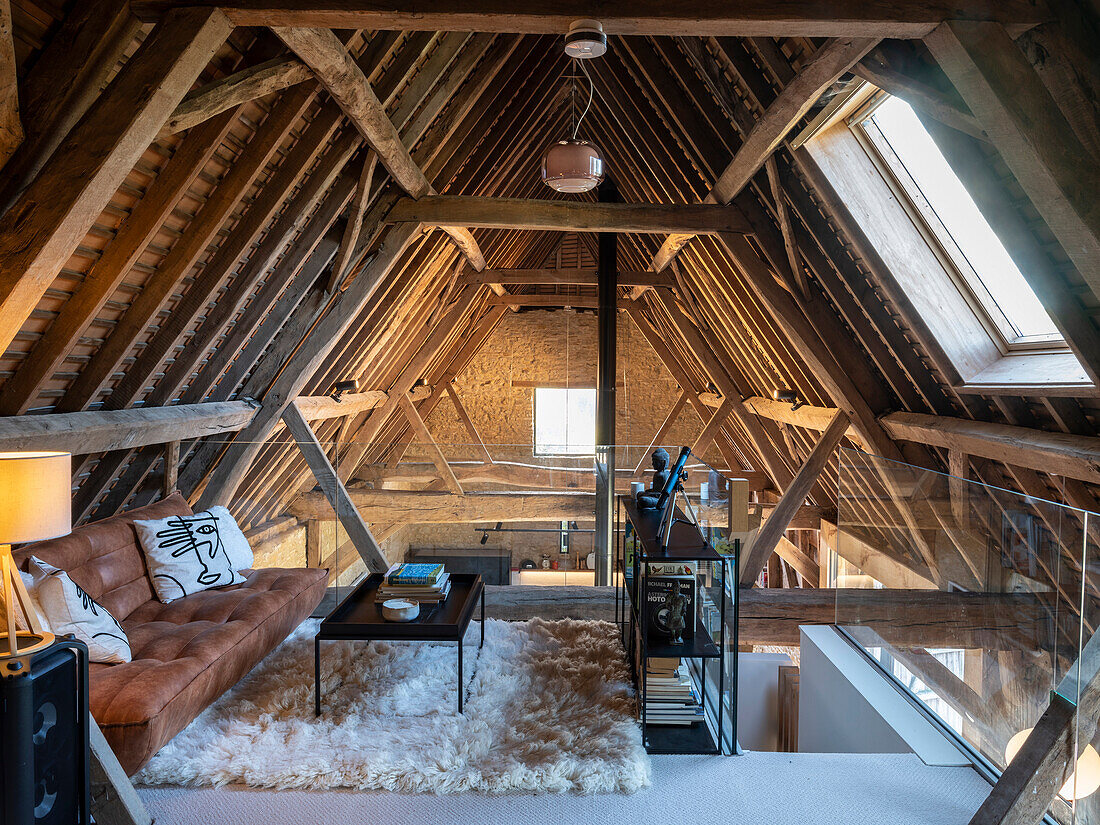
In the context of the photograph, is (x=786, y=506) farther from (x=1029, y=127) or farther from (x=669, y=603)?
(x=1029, y=127)

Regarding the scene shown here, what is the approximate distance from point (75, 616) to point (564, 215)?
3378 millimetres

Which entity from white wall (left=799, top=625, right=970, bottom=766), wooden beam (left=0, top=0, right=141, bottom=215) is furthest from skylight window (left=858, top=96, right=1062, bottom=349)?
wooden beam (left=0, top=0, right=141, bottom=215)

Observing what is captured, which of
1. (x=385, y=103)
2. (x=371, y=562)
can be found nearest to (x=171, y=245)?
(x=385, y=103)

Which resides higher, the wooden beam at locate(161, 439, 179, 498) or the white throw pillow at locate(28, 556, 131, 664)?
the wooden beam at locate(161, 439, 179, 498)

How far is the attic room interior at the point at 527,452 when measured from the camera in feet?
7.09

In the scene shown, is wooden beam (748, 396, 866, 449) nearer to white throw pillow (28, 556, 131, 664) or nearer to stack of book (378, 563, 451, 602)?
stack of book (378, 563, 451, 602)

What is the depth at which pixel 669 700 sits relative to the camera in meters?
2.76

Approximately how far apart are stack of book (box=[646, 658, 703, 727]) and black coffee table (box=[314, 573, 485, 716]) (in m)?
0.69

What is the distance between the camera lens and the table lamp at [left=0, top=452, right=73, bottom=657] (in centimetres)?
184

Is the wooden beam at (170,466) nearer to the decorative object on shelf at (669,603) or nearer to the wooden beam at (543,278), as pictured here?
the decorative object on shelf at (669,603)

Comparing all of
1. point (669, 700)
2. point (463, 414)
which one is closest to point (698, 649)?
point (669, 700)

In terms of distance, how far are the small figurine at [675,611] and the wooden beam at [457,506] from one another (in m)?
2.36

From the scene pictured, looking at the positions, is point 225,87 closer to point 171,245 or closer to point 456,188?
point 171,245

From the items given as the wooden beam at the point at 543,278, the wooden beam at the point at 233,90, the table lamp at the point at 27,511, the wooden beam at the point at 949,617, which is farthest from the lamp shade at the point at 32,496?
the wooden beam at the point at 543,278
